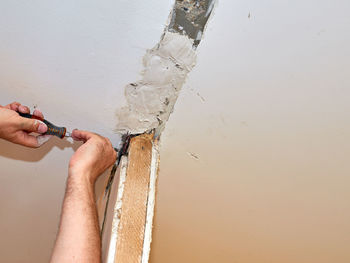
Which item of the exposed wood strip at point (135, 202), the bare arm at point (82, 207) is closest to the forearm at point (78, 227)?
the bare arm at point (82, 207)

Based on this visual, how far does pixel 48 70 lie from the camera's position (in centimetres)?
75

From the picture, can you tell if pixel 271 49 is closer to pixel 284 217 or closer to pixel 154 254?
pixel 284 217

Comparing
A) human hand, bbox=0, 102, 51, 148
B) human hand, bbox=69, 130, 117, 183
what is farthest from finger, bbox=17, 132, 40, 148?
human hand, bbox=69, 130, 117, 183

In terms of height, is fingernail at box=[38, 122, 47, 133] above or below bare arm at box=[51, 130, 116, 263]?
above

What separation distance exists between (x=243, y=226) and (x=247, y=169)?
1.26 feet

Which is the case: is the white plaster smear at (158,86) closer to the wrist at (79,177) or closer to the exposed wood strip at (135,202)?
the exposed wood strip at (135,202)

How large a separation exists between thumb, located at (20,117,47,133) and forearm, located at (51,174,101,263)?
0.54ft

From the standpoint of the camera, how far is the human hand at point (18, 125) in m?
0.80

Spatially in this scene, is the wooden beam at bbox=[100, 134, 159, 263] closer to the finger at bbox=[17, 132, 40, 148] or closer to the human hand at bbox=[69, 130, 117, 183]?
the human hand at bbox=[69, 130, 117, 183]

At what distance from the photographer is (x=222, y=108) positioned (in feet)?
2.50

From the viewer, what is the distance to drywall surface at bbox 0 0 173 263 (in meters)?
0.61

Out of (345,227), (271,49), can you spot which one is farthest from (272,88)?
(345,227)

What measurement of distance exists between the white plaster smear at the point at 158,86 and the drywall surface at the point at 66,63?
0.08ft

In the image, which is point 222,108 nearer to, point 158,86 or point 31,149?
point 158,86
